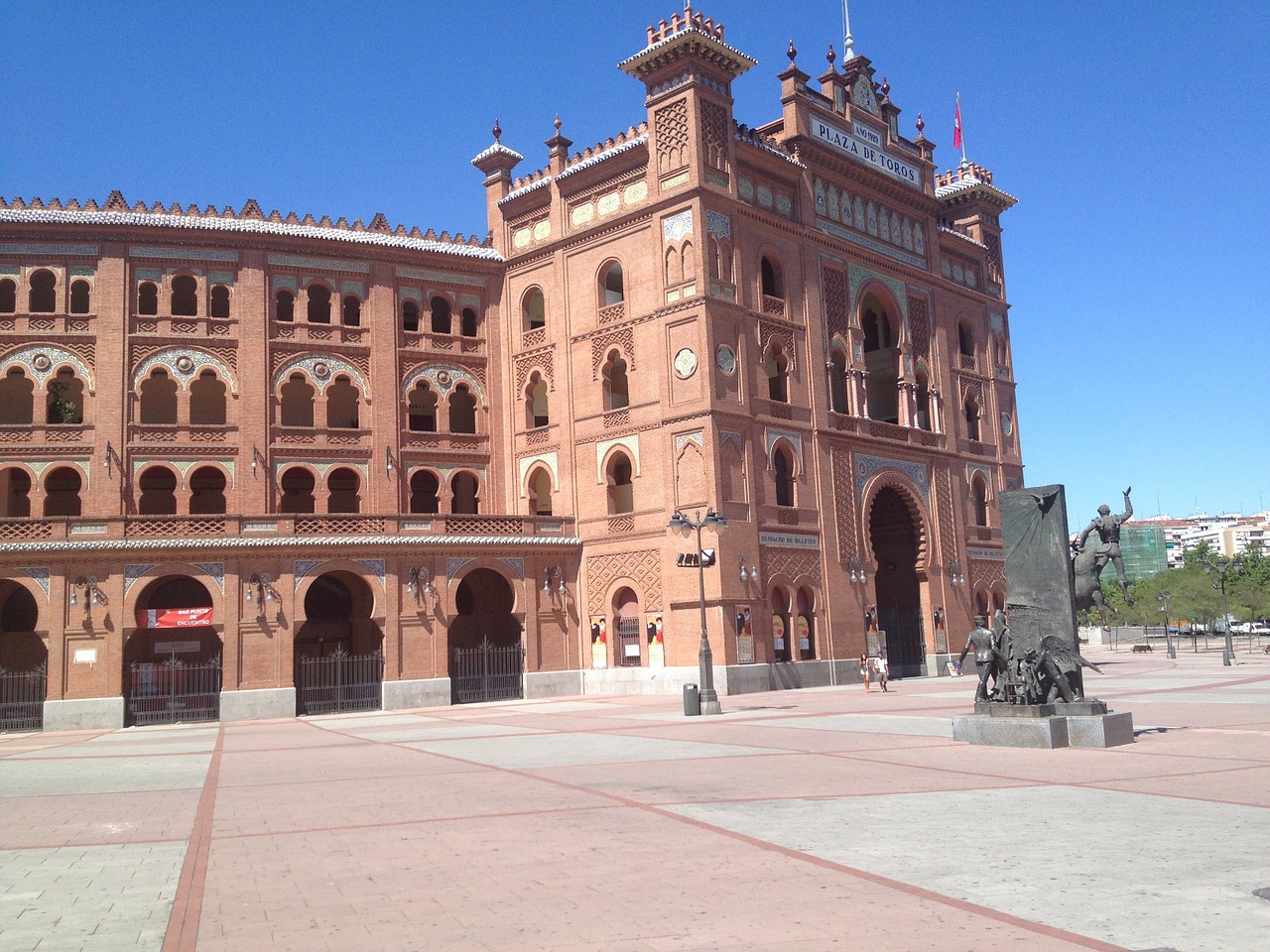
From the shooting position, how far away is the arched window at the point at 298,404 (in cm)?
3919

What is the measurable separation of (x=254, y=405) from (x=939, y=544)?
1015 inches

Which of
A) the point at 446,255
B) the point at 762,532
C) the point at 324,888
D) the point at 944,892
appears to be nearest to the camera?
the point at 944,892

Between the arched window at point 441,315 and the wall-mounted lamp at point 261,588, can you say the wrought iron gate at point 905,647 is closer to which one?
the arched window at point 441,315

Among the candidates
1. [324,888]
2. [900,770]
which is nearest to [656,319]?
[900,770]

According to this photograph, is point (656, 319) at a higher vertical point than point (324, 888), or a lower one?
higher

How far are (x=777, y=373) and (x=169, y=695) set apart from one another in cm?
2205

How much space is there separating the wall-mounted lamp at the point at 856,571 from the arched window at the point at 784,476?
3.28 meters

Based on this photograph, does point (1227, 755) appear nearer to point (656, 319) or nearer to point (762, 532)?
point (762, 532)

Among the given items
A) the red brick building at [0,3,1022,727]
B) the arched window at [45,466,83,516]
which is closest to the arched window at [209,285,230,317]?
the red brick building at [0,3,1022,727]

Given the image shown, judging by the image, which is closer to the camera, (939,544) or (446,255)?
(446,255)

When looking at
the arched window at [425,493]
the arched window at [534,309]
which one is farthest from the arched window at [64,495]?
the arched window at [534,309]

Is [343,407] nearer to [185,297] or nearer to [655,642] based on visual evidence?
[185,297]

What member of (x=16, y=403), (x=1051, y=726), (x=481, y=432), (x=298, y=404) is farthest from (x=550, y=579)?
(x=1051, y=726)

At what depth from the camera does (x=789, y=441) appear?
3728cm
